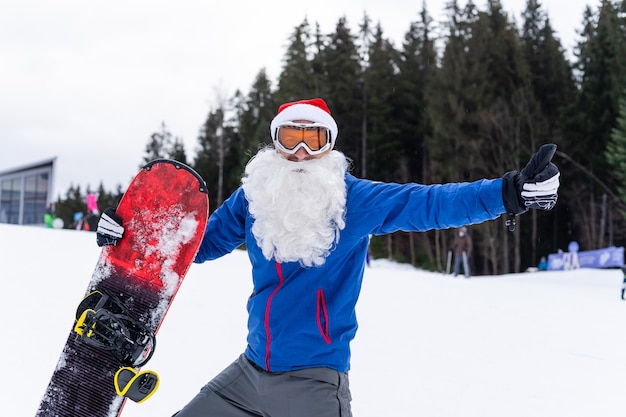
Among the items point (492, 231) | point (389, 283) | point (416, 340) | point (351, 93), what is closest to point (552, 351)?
point (416, 340)

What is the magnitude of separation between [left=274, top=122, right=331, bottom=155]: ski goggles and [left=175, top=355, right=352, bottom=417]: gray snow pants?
957 millimetres

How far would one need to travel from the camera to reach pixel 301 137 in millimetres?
2498

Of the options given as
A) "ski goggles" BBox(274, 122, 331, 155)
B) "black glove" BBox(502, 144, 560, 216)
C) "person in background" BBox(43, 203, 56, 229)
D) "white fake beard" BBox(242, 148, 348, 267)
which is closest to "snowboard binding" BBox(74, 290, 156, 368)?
"white fake beard" BBox(242, 148, 348, 267)

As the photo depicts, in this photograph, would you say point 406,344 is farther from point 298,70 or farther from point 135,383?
point 298,70

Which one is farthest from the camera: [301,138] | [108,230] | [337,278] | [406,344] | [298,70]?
[298,70]

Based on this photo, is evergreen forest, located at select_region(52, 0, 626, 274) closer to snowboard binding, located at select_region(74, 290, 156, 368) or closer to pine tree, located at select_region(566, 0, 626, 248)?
pine tree, located at select_region(566, 0, 626, 248)

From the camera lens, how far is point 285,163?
245cm

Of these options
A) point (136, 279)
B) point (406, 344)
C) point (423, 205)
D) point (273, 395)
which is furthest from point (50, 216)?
point (423, 205)

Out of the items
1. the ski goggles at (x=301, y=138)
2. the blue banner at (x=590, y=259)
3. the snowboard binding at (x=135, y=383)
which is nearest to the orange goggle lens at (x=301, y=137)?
the ski goggles at (x=301, y=138)

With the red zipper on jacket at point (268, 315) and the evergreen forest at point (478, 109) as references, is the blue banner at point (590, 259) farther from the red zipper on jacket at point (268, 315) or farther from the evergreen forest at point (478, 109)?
the red zipper on jacket at point (268, 315)

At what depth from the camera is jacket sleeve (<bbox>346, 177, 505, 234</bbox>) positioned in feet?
6.91

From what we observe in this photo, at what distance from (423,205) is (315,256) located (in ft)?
1.56

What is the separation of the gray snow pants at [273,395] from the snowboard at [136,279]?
47 centimetres

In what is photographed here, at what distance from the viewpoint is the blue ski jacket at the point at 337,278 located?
2145mm
